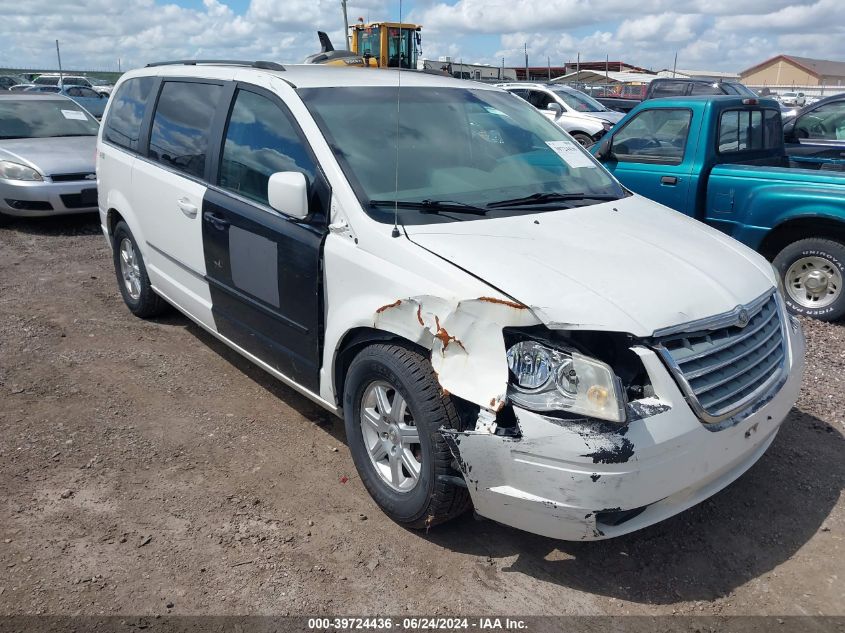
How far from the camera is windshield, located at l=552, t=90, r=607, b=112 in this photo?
623 inches

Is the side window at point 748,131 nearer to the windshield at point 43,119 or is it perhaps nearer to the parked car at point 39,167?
the parked car at point 39,167

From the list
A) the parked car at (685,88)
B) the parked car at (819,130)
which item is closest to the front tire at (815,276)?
the parked car at (819,130)

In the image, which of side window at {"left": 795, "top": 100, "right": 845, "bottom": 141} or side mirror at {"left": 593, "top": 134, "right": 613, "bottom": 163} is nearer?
side mirror at {"left": 593, "top": 134, "right": 613, "bottom": 163}

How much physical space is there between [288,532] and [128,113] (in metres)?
3.67

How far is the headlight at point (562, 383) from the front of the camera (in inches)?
97.3

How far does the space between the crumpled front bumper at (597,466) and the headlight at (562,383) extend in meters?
0.05

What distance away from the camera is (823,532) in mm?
3170

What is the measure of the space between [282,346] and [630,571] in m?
1.97

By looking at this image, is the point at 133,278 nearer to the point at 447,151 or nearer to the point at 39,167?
the point at 447,151

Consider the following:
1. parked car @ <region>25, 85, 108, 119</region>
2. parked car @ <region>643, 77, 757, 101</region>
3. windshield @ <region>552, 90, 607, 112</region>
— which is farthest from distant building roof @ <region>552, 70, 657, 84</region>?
windshield @ <region>552, 90, 607, 112</region>

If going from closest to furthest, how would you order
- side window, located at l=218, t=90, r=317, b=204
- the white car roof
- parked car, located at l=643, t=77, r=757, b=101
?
side window, located at l=218, t=90, r=317, b=204, the white car roof, parked car, located at l=643, t=77, r=757, b=101

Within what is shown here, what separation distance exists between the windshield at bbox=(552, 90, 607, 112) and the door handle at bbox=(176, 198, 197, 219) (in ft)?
42.4

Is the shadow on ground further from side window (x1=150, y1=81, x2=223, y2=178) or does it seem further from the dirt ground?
the dirt ground

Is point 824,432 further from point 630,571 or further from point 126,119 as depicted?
point 126,119
